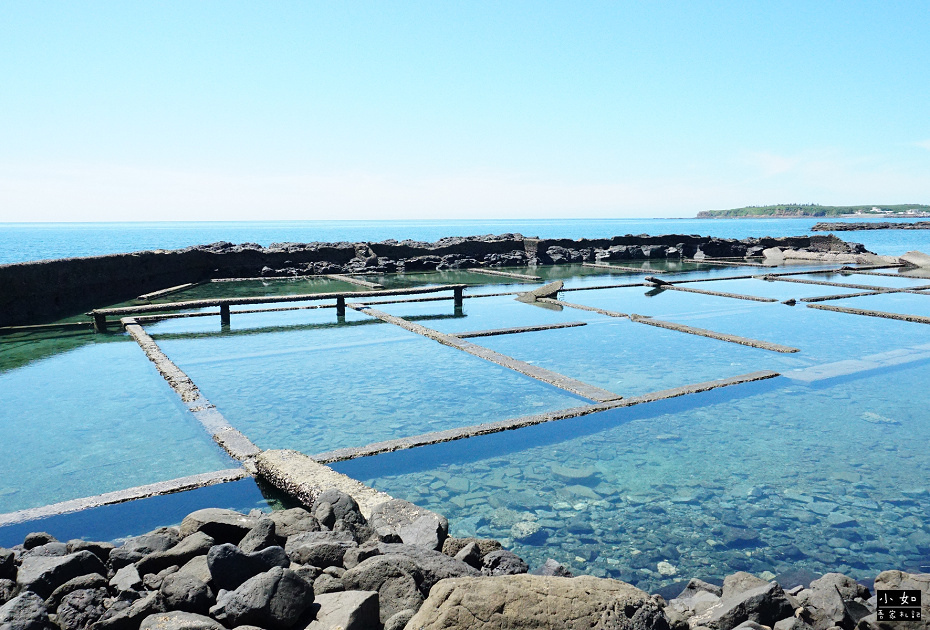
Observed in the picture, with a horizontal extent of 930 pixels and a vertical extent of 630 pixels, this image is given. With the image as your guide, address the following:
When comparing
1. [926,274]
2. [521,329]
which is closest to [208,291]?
[521,329]

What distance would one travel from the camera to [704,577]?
329cm

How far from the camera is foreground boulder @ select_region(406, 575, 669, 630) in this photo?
207 cm

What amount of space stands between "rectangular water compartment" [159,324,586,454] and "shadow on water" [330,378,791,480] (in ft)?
1.27

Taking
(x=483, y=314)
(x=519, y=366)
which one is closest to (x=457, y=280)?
(x=483, y=314)

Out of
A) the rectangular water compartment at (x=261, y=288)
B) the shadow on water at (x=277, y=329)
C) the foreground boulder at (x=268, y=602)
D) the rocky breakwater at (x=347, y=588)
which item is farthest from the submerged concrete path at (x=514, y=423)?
the rectangular water compartment at (x=261, y=288)

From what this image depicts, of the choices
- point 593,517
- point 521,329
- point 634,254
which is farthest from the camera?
point 634,254

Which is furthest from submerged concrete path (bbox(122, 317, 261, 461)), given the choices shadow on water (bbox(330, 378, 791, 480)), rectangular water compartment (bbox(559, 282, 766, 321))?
rectangular water compartment (bbox(559, 282, 766, 321))

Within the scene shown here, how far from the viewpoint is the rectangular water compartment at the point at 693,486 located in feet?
11.6

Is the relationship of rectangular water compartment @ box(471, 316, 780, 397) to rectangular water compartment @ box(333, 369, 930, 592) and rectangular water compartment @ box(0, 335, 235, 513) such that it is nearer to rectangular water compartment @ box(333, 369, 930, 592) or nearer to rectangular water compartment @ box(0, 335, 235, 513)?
rectangular water compartment @ box(333, 369, 930, 592)

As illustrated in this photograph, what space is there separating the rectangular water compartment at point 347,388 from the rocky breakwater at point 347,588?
1.99 metres

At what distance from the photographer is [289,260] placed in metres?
20.4

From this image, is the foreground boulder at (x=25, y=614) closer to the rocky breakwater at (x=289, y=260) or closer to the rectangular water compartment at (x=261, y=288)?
the rocky breakwater at (x=289, y=260)

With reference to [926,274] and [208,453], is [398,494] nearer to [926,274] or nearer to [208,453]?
[208,453]

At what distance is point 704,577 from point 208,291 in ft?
48.4
